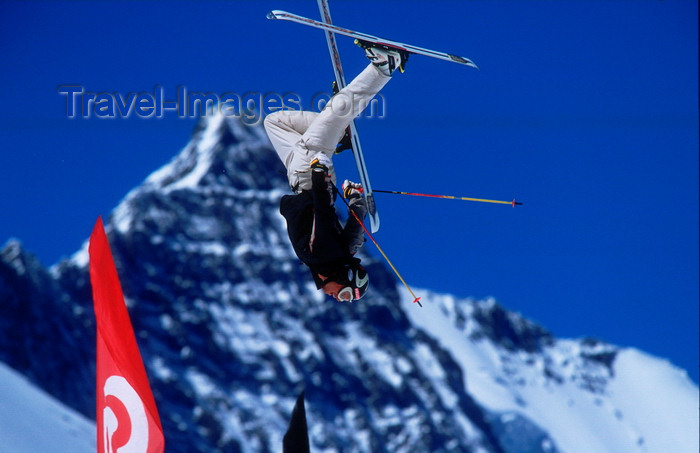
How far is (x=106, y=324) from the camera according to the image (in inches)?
384

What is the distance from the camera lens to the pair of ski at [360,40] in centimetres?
861

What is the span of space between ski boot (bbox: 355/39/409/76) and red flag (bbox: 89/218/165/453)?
12.4 ft

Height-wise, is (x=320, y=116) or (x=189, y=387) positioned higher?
(x=189, y=387)

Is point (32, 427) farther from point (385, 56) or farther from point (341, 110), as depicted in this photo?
point (385, 56)

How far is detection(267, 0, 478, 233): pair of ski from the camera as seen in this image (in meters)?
8.61

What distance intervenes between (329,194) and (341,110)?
35.0 inches

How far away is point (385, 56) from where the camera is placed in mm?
8609

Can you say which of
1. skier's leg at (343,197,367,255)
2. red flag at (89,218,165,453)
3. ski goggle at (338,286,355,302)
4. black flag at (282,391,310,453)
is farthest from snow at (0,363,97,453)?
black flag at (282,391,310,453)

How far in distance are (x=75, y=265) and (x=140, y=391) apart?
7780 inches

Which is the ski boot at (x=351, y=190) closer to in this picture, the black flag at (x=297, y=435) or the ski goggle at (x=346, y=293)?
the ski goggle at (x=346, y=293)

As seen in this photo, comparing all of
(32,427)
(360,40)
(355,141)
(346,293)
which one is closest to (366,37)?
(360,40)

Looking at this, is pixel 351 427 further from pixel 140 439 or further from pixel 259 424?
pixel 140 439

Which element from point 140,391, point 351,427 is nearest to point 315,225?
point 140,391

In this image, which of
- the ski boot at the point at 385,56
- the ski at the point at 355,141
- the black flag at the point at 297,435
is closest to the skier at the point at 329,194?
the ski boot at the point at 385,56
